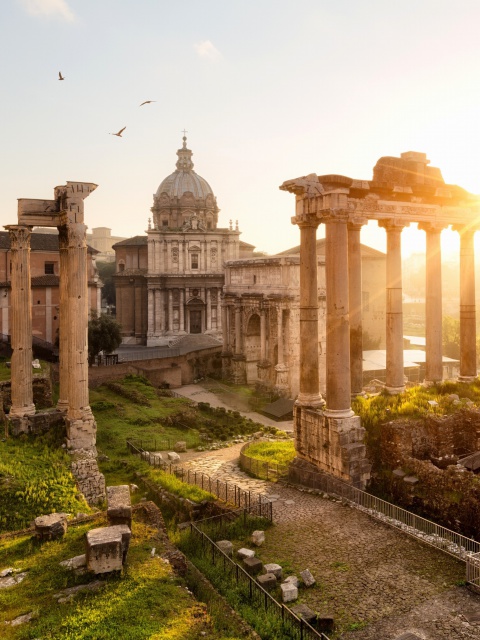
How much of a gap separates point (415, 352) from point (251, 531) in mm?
37587

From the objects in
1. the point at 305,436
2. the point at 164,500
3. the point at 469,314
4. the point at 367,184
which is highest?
the point at 367,184

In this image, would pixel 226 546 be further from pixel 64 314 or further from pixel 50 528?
pixel 64 314

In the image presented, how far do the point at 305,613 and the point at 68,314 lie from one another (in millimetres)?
10786

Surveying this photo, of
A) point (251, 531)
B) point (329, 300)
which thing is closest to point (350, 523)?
point (251, 531)

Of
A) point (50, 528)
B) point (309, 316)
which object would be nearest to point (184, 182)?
point (309, 316)

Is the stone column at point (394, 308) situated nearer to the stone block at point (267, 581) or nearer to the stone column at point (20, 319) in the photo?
the stone block at point (267, 581)

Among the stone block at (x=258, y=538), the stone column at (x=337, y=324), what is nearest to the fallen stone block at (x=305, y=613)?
the stone block at (x=258, y=538)

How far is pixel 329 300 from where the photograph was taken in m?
15.7

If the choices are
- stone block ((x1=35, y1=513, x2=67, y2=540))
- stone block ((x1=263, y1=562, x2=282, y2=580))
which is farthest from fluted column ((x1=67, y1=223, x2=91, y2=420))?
stone block ((x1=263, y1=562, x2=282, y2=580))

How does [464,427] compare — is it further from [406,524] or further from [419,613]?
[419,613]

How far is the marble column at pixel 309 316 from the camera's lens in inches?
647

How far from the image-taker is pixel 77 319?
53.6 ft

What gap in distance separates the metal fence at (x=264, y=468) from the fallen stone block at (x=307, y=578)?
644 centimetres

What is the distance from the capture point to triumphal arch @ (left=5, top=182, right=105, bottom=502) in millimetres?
16281
